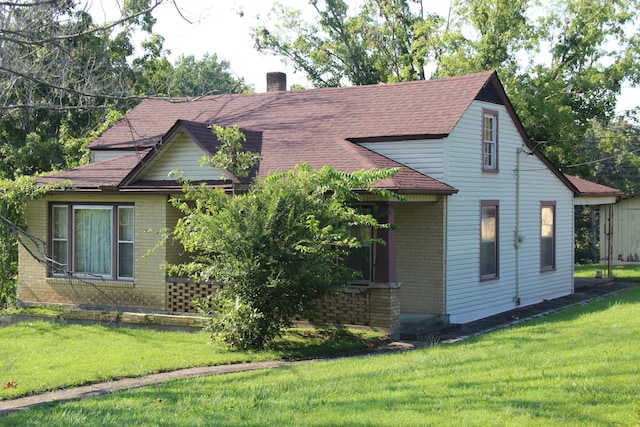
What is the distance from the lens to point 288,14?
39219mm

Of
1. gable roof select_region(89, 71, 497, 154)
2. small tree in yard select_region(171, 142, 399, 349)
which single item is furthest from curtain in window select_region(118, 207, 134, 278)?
small tree in yard select_region(171, 142, 399, 349)

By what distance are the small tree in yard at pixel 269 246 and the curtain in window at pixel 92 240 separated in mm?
4987

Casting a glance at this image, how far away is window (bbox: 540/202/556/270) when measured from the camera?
73.3 ft

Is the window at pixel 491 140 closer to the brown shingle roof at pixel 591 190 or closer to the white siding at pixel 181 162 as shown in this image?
the brown shingle roof at pixel 591 190

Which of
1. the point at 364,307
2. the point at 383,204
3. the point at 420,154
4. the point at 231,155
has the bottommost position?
the point at 364,307

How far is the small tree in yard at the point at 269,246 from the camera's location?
1341cm

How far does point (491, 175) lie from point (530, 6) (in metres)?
15.6

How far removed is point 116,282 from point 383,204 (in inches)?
262

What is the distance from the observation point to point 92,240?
18.7 meters

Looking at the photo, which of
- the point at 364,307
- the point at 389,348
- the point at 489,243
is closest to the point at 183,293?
the point at 364,307

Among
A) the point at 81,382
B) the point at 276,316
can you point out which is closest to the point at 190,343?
the point at 276,316

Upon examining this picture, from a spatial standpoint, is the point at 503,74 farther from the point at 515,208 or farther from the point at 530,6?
the point at 515,208

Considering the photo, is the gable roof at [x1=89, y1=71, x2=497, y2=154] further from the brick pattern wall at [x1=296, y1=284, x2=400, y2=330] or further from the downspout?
the brick pattern wall at [x1=296, y1=284, x2=400, y2=330]

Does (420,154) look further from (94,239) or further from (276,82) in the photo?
(276,82)
